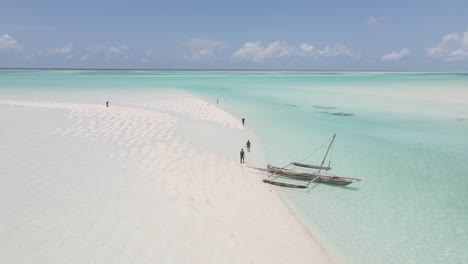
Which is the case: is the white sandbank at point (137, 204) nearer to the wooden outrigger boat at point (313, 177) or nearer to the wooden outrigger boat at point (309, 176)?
the wooden outrigger boat at point (309, 176)

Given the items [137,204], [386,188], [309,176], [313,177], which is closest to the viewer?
[137,204]

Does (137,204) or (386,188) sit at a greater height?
(137,204)

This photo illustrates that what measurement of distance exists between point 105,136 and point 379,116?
2776cm

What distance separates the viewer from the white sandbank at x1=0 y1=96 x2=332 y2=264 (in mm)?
9320

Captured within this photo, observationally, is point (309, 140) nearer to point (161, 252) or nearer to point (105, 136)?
point (105, 136)

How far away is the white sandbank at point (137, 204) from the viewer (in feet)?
30.6

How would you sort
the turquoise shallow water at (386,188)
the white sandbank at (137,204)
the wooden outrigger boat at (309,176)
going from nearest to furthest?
the white sandbank at (137,204), the turquoise shallow water at (386,188), the wooden outrigger boat at (309,176)

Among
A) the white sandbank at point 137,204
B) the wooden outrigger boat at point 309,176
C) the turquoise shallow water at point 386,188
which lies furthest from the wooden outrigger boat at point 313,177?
the white sandbank at point 137,204

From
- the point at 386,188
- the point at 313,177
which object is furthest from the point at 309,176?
the point at 386,188

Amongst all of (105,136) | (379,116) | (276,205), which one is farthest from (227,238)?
(379,116)

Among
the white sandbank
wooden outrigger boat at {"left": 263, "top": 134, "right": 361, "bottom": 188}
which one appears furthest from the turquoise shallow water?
the white sandbank

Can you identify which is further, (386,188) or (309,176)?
(309,176)

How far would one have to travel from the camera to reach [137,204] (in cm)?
1205

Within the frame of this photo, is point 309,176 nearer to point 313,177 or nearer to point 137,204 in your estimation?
point 313,177
